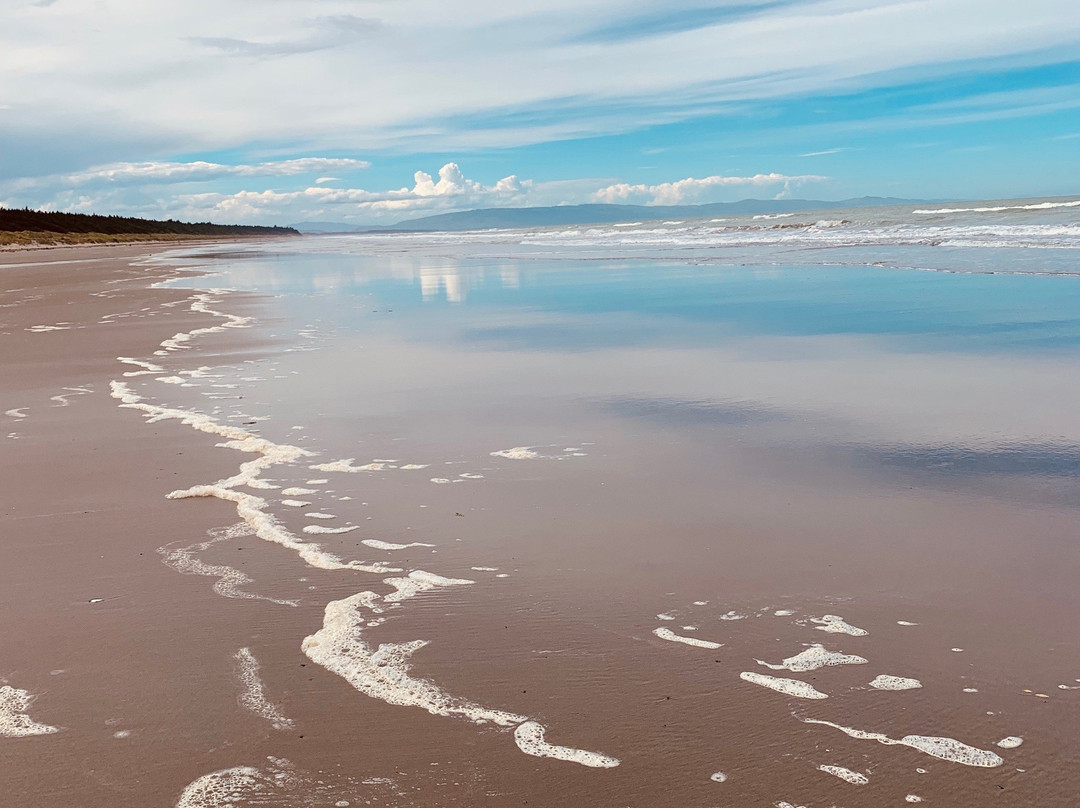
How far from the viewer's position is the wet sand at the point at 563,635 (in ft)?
7.43

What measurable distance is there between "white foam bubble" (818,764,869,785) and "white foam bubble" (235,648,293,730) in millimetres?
1396

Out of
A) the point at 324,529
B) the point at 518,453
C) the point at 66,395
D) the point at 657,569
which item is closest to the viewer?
the point at 657,569

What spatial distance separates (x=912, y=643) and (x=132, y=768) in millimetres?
2247

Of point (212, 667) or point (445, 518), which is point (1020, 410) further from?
point (212, 667)

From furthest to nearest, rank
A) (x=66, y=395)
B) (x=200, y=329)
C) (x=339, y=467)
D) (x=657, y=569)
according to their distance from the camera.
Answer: (x=200, y=329), (x=66, y=395), (x=339, y=467), (x=657, y=569)

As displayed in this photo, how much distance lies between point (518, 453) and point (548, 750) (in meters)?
2.97

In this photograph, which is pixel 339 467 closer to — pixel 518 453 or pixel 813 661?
pixel 518 453

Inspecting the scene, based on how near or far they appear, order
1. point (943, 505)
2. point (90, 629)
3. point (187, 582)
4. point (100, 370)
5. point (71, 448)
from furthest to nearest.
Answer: point (100, 370) < point (71, 448) < point (943, 505) < point (187, 582) < point (90, 629)

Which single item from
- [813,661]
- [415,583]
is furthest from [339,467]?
[813,661]

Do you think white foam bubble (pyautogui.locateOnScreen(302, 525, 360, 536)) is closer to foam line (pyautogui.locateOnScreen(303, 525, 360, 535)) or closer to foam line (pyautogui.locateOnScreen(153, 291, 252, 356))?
foam line (pyautogui.locateOnScreen(303, 525, 360, 535))

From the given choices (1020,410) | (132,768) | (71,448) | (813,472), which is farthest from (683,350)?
(132,768)

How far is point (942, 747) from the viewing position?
7.59ft

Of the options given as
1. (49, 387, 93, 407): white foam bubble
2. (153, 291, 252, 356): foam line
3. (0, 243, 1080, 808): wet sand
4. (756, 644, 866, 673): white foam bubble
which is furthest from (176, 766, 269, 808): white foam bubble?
(153, 291, 252, 356): foam line

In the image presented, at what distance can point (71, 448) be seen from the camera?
221 inches
